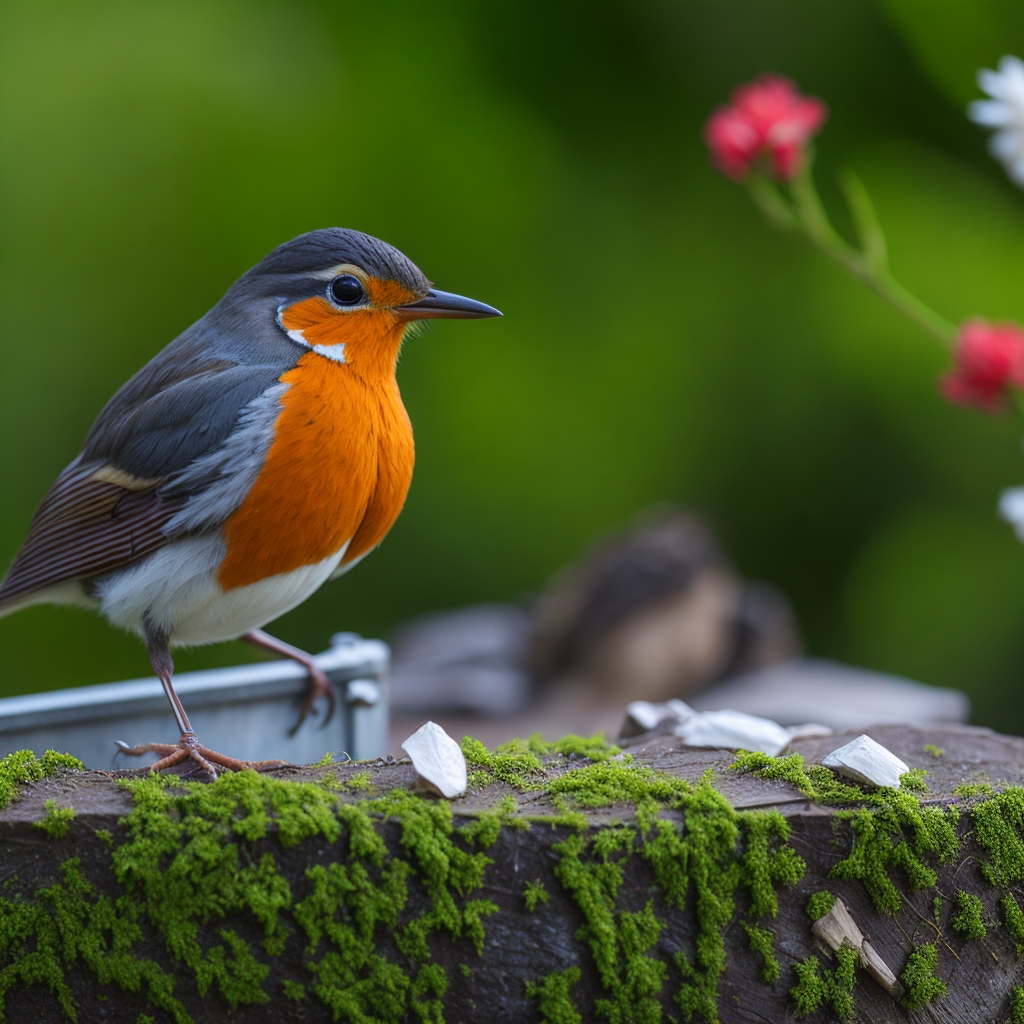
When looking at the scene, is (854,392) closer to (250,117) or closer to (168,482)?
(250,117)

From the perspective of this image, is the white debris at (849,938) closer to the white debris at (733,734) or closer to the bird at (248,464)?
the white debris at (733,734)

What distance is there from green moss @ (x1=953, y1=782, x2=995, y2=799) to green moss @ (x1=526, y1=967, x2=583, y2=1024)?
59cm

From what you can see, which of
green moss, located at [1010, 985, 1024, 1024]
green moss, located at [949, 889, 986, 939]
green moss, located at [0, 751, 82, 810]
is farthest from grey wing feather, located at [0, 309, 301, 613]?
green moss, located at [1010, 985, 1024, 1024]

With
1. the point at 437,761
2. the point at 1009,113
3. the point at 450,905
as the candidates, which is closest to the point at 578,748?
the point at 437,761

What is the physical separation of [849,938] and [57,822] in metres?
0.96

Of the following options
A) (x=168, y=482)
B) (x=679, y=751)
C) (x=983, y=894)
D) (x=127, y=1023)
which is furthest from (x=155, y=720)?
(x=983, y=894)

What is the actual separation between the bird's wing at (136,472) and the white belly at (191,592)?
35 millimetres

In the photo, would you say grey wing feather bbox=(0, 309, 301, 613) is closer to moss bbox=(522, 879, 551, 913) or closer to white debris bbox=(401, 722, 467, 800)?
white debris bbox=(401, 722, 467, 800)

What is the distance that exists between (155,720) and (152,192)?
333 centimetres

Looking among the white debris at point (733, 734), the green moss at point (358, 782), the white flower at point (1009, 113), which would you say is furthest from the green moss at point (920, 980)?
the white flower at point (1009, 113)

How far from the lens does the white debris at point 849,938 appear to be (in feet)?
4.67

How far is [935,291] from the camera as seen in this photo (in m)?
4.51

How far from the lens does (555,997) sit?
1.35 meters

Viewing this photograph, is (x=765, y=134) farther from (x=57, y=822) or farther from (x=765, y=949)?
(x=57, y=822)
